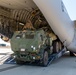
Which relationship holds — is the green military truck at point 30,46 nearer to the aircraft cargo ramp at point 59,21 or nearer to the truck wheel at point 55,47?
the aircraft cargo ramp at point 59,21

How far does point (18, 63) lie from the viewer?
37.4ft

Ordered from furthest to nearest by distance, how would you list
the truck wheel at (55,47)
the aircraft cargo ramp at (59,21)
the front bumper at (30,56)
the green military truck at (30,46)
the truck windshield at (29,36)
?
the truck wheel at (55,47) < the truck windshield at (29,36) < the aircraft cargo ramp at (59,21) < the front bumper at (30,56) < the green military truck at (30,46)

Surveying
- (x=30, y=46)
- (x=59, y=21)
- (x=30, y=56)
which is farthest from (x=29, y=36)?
(x=59, y=21)

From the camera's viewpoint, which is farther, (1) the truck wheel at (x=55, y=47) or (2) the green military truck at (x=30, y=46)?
(1) the truck wheel at (x=55, y=47)

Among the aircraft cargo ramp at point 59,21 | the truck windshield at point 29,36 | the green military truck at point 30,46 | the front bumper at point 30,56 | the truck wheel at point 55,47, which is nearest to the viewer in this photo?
the green military truck at point 30,46

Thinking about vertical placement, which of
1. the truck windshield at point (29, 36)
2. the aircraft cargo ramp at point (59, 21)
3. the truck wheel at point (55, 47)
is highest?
the aircraft cargo ramp at point (59, 21)

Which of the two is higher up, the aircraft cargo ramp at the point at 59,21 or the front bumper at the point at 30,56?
the aircraft cargo ramp at the point at 59,21

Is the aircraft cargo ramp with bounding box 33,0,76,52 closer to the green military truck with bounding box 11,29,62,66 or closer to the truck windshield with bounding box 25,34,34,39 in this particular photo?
the green military truck with bounding box 11,29,62,66

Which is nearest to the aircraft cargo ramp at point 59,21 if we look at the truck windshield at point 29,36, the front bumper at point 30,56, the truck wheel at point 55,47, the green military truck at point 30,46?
the truck wheel at point 55,47

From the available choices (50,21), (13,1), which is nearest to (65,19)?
(50,21)

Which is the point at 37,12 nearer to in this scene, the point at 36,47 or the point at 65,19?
the point at 65,19

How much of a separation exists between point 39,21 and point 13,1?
241 cm

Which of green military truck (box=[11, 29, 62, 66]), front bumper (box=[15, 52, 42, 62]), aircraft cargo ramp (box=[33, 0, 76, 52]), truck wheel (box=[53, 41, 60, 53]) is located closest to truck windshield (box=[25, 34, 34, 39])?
green military truck (box=[11, 29, 62, 66])

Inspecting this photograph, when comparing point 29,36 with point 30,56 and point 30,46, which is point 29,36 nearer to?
point 30,46
